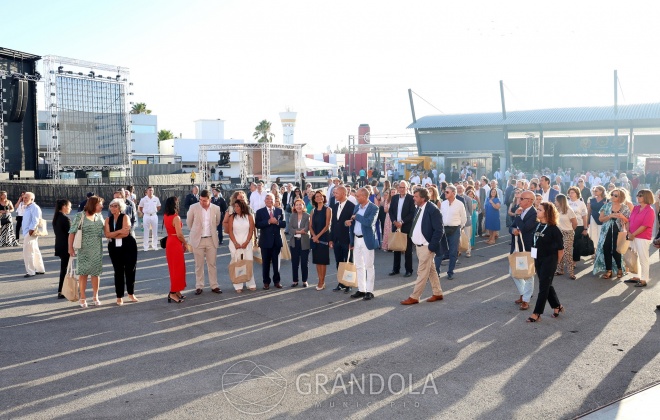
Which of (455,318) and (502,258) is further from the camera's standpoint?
(502,258)

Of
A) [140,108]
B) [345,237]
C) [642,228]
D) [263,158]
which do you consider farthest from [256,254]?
[140,108]

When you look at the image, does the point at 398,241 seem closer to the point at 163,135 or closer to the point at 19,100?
the point at 19,100

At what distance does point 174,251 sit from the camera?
8.36m

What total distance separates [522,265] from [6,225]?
41.7ft

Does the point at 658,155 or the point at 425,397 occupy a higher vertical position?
the point at 658,155

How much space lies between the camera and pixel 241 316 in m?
7.64

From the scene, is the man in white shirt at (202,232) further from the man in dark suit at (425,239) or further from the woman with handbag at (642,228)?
the woman with handbag at (642,228)

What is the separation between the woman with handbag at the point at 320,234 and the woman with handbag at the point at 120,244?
112 inches

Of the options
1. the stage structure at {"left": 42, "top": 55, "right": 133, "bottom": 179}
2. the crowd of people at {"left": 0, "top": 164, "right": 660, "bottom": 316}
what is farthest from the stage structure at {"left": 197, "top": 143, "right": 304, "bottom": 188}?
the crowd of people at {"left": 0, "top": 164, "right": 660, "bottom": 316}

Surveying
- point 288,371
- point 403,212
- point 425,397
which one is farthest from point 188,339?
point 403,212

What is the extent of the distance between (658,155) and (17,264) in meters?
34.1

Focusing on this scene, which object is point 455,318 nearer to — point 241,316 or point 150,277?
point 241,316

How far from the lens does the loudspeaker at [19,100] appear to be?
94.4 feet

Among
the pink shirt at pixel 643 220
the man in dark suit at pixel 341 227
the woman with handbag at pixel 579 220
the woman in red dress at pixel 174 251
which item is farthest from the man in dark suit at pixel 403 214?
the woman in red dress at pixel 174 251
